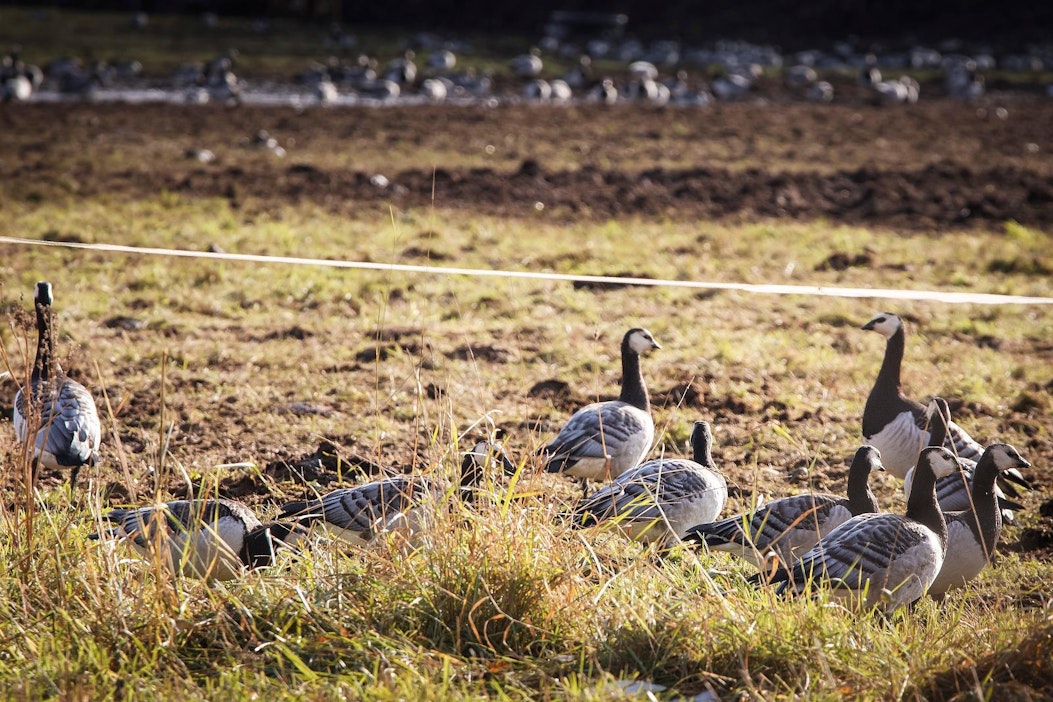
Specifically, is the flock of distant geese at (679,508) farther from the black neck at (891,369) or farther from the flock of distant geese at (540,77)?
the flock of distant geese at (540,77)

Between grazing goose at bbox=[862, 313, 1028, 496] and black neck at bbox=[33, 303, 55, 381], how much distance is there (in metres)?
4.78

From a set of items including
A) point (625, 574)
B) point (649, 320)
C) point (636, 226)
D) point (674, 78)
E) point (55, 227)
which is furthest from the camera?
point (674, 78)

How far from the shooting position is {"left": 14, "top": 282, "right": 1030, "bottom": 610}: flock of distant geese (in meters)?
4.42

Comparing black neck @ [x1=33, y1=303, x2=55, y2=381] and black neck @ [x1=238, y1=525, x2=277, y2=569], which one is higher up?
black neck @ [x1=33, y1=303, x2=55, y2=381]

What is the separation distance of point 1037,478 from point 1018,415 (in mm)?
1105

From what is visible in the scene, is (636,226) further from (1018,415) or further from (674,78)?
(674,78)

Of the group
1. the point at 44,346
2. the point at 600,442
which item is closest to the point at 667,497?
the point at 600,442

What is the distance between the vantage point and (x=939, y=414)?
5.78m

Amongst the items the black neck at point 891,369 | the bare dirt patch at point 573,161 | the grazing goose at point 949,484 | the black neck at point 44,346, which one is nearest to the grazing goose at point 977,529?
the grazing goose at point 949,484

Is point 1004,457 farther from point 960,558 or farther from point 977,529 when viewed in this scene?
point 960,558

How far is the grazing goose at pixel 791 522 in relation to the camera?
481cm

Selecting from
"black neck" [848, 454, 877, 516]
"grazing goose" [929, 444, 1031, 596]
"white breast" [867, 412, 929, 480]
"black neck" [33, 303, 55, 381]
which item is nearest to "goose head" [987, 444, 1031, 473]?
"grazing goose" [929, 444, 1031, 596]

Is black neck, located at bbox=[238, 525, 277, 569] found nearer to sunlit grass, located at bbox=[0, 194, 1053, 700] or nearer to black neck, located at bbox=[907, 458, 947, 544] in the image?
sunlit grass, located at bbox=[0, 194, 1053, 700]

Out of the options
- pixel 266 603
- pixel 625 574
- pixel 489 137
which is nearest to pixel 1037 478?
pixel 625 574
